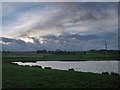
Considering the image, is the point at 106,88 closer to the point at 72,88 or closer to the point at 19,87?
the point at 72,88

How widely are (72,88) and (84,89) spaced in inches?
45.4

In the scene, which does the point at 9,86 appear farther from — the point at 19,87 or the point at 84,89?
the point at 84,89

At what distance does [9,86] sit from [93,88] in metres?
8.18

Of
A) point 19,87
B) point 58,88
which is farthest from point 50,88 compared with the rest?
point 19,87

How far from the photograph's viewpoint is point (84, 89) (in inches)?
888

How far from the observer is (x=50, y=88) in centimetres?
2295

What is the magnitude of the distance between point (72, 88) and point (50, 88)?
2.08 metres

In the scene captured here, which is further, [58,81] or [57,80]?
[57,80]

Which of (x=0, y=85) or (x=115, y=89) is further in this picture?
(x=0, y=85)

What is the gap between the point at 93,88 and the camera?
2306 centimetres

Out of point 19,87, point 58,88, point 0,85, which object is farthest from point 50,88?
point 0,85

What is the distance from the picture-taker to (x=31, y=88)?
74.8 feet

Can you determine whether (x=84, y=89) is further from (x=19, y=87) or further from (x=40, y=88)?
(x=19, y=87)

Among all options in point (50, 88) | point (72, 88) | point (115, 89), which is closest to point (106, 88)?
point (115, 89)
